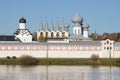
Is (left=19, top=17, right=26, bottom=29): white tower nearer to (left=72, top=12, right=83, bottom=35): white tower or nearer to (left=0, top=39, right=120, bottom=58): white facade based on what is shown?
(left=72, top=12, right=83, bottom=35): white tower

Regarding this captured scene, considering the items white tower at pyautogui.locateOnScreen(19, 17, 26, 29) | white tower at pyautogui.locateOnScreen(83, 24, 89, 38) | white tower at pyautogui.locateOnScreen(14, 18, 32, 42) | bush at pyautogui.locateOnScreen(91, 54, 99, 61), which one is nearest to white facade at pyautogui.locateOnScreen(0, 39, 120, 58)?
bush at pyautogui.locateOnScreen(91, 54, 99, 61)

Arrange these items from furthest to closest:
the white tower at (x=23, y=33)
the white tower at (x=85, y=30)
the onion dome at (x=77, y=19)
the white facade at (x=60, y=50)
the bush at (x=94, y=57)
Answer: the white tower at (x=85, y=30)
the onion dome at (x=77, y=19)
the white tower at (x=23, y=33)
the white facade at (x=60, y=50)
the bush at (x=94, y=57)

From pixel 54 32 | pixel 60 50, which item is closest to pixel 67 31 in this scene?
pixel 54 32

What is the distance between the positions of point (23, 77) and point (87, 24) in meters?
41.4

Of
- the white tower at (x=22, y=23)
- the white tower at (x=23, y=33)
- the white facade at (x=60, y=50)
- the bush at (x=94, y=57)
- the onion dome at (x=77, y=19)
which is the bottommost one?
the bush at (x=94, y=57)

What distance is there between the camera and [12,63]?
153ft

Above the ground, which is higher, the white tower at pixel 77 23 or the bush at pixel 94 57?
the white tower at pixel 77 23

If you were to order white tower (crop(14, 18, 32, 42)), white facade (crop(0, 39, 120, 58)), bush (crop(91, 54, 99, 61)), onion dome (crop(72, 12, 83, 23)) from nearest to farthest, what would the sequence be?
1. bush (crop(91, 54, 99, 61))
2. white facade (crop(0, 39, 120, 58))
3. white tower (crop(14, 18, 32, 42))
4. onion dome (crop(72, 12, 83, 23))

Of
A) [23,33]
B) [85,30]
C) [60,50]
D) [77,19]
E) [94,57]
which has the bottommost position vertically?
[94,57]

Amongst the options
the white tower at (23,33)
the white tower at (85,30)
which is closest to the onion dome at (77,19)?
the white tower at (85,30)

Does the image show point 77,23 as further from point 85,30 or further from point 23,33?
point 23,33

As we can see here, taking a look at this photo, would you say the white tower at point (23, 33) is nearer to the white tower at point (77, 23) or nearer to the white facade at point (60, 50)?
the white tower at point (77, 23)

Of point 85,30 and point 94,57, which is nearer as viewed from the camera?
point 94,57

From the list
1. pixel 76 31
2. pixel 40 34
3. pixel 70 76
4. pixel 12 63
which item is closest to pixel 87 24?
pixel 76 31
